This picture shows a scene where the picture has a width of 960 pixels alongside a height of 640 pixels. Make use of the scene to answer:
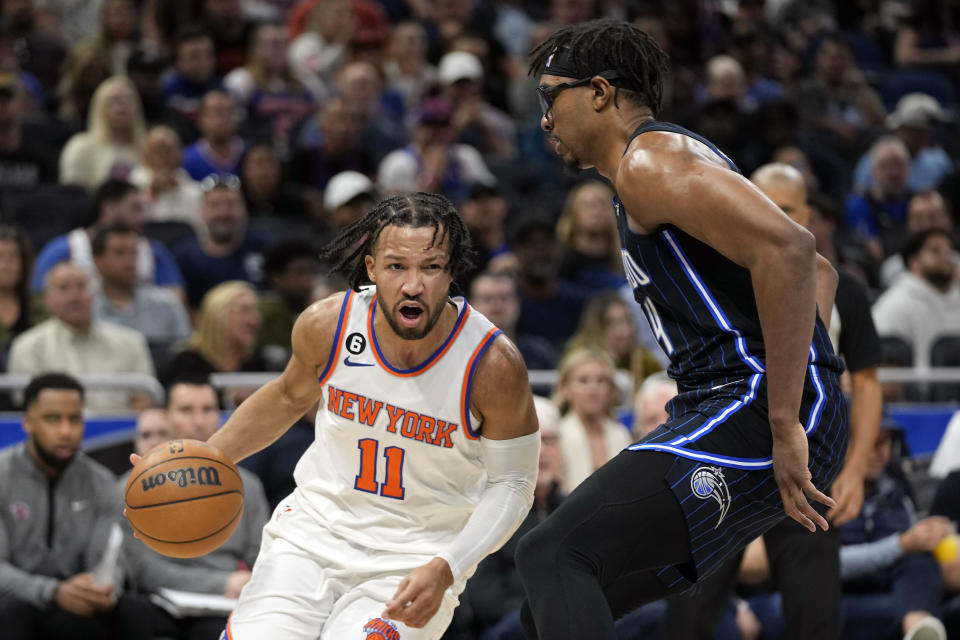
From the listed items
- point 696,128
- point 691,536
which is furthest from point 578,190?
point 691,536

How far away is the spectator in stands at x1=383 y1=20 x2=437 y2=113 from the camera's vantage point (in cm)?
1179

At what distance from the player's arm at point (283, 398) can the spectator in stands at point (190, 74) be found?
6636mm

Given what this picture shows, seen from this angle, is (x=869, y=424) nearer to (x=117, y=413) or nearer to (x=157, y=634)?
(x=157, y=634)

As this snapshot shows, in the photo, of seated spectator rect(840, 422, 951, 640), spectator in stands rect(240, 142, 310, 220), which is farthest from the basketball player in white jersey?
spectator in stands rect(240, 142, 310, 220)

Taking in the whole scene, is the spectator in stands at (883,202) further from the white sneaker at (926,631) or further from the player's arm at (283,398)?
the player's arm at (283,398)

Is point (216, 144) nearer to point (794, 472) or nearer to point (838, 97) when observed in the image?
point (838, 97)

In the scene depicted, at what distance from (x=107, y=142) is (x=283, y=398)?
596 cm

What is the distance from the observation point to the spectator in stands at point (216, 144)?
394 inches

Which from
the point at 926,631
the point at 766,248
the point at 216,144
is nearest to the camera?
the point at 766,248

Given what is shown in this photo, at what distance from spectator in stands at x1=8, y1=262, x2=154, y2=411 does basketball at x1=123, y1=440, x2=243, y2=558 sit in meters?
3.36

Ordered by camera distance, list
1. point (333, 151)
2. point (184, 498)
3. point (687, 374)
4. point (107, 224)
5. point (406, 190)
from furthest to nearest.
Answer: point (333, 151) → point (406, 190) → point (107, 224) → point (184, 498) → point (687, 374)

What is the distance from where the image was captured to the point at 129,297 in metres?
8.55

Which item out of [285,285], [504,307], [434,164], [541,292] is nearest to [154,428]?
[285,285]

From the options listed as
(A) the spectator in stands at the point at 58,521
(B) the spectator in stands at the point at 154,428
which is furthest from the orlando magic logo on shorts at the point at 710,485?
(B) the spectator in stands at the point at 154,428
